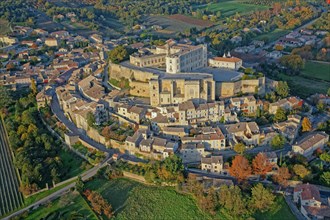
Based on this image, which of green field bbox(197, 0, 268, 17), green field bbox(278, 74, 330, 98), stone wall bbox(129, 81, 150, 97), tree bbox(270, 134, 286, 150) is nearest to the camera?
tree bbox(270, 134, 286, 150)

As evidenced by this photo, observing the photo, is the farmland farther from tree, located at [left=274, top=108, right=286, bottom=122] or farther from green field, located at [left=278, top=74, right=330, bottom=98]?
tree, located at [left=274, top=108, right=286, bottom=122]

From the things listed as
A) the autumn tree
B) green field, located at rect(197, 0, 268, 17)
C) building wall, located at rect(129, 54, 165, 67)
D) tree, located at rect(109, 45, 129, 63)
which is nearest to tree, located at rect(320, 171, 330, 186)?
building wall, located at rect(129, 54, 165, 67)

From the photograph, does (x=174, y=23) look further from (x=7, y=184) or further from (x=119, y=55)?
(x=7, y=184)

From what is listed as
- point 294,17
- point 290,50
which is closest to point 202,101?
point 290,50

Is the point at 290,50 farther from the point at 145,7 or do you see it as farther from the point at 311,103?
the point at 145,7

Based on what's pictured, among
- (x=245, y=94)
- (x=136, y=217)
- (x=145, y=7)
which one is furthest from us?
(x=145, y=7)
